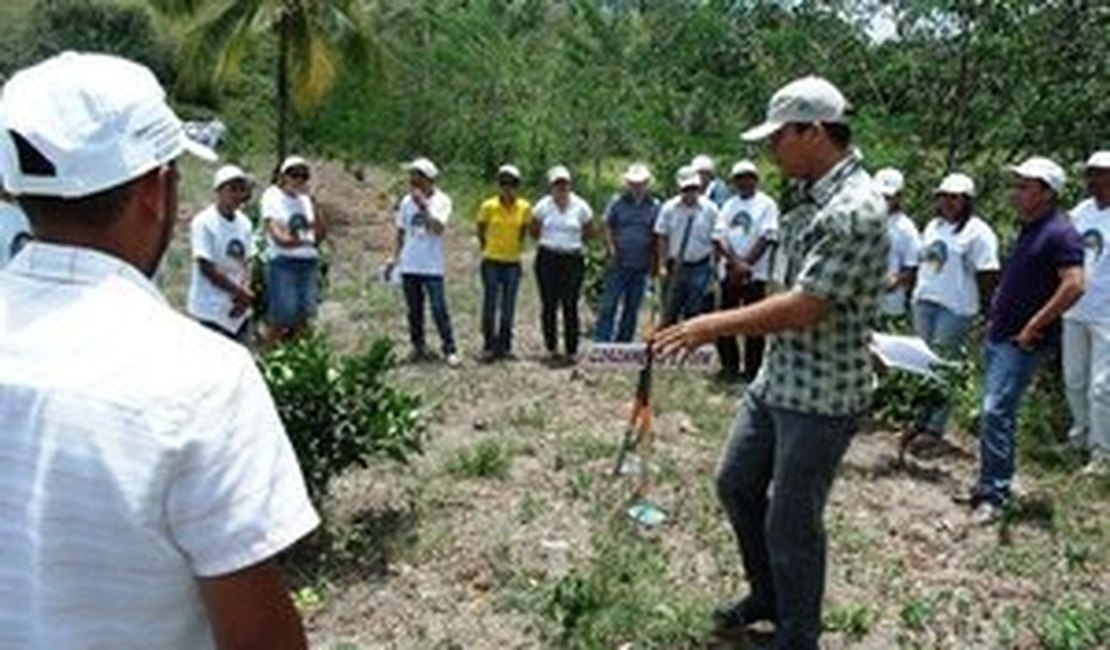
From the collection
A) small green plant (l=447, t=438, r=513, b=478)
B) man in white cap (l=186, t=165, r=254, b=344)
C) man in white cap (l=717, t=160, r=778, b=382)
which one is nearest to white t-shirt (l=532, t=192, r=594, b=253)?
man in white cap (l=717, t=160, r=778, b=382)

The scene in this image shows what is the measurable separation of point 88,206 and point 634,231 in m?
9.03

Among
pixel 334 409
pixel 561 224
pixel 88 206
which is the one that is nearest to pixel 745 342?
pixel 561 224

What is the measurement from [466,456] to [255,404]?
232 inches

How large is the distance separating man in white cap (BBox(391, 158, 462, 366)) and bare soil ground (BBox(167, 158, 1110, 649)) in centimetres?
133

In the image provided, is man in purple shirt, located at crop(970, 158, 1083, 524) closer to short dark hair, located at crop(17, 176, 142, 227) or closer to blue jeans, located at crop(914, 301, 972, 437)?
blue jeans, located at crop(914, 301, 972, 437)

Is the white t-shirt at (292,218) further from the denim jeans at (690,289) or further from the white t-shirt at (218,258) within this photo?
the denim jeans at (690,289)

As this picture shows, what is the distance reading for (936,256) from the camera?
846cm

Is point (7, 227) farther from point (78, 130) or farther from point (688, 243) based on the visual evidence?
point (688, 243)

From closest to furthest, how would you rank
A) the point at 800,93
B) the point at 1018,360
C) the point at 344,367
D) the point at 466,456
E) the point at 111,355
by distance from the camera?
the point at 111,355
the point at 800,93
the point at 344,367
the point at 1018,360
the point at 466,456

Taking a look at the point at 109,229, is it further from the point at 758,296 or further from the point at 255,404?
the point at 758,296

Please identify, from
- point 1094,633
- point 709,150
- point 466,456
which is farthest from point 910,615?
point 709,150

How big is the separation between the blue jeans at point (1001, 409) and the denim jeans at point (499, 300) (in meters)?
4.74

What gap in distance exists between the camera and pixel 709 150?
20.3 metres

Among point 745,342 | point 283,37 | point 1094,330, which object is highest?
point 283,37
